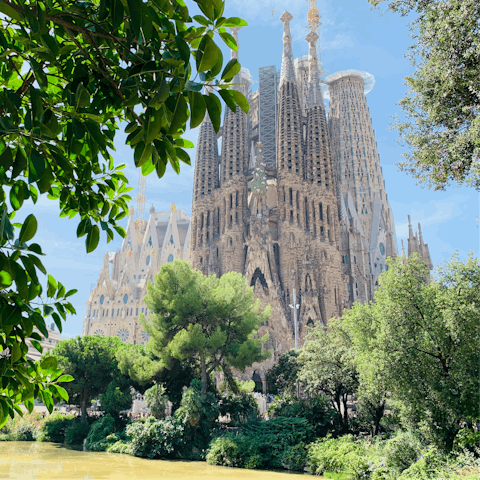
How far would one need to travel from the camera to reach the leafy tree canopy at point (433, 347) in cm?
1144

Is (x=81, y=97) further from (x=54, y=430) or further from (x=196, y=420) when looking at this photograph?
(x=54, y=430)

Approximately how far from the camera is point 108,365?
24.7 metres

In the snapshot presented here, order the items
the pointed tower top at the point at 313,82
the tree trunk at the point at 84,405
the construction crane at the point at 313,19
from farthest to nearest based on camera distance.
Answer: the construction crane at the point at 313,19
the pointed tower top at the point at 313,82
the tree trunk at the point at 84,405

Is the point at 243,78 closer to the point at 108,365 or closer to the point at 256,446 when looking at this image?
the point at 108,365

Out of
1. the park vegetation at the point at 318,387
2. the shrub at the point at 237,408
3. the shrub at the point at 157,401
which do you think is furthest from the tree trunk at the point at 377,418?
the shrub at the point at 157,401

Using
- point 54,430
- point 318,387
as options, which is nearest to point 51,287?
point 318,387

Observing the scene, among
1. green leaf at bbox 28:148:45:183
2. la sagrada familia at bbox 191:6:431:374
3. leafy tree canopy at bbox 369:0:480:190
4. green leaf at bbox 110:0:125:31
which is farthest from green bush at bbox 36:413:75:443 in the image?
green leaf at bbox 110:0:125:31

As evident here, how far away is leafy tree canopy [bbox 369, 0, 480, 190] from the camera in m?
8.42

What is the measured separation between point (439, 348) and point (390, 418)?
19.1 ft

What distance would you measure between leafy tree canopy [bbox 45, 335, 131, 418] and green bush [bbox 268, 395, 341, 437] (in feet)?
30.8

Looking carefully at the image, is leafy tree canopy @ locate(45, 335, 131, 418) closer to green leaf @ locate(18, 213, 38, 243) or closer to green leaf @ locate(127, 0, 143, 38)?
green leaf @ locate(18, 213, 38, 243)

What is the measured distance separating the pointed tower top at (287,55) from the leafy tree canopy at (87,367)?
36417 mm

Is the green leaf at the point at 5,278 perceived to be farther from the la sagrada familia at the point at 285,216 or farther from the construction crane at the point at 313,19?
the construction crane at the point at 313,19

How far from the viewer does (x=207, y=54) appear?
1.98 meters
